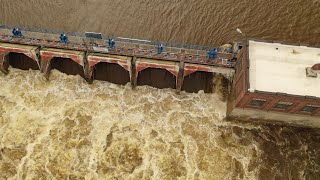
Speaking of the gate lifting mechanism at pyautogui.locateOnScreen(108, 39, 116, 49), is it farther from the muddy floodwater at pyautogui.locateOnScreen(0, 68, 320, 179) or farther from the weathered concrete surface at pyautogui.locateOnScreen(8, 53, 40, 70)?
the weathered concrete surface at pyautogui.locateOnScreen(8, 53, 40, 70)

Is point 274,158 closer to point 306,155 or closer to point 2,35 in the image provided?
point 306,155

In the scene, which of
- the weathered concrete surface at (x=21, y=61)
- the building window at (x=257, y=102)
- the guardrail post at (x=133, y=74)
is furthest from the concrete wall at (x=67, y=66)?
the building window at (x=257, y=102)

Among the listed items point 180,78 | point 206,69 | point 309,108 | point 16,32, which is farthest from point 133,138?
point 309,108

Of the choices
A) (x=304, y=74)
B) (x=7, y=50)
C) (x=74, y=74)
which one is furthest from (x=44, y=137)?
(x=304, y=74)

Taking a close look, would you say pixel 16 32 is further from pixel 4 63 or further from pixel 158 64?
pixel 158 64

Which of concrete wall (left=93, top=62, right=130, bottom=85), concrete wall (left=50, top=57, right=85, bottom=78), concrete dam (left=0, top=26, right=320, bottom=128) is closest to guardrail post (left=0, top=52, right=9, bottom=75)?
concrete dam (left=0, top=26, right=320, bottom=128)

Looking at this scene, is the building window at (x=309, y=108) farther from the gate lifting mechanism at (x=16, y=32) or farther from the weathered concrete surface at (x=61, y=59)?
the gate lifting mechanism at (x=16, y=32)
